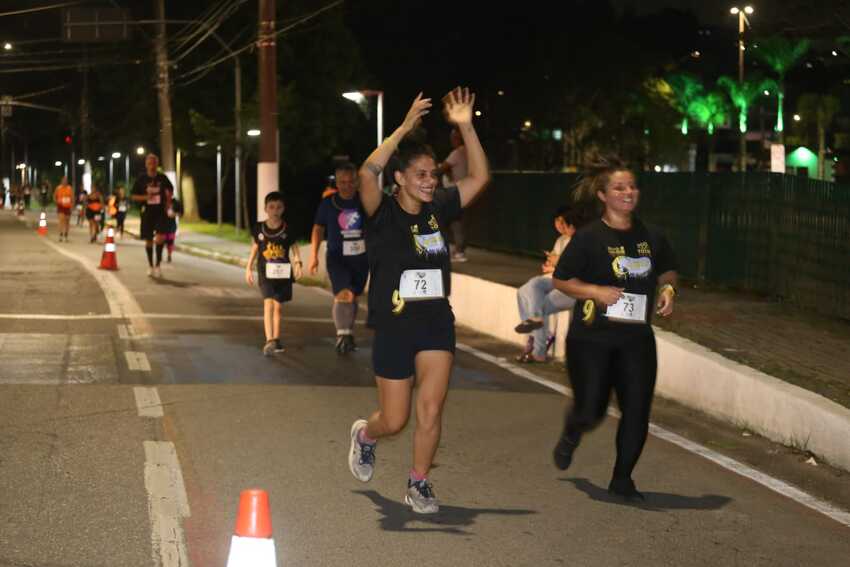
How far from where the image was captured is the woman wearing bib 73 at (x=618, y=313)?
770cm

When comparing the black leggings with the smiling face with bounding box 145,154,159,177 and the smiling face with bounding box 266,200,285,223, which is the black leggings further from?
the smiling face with bounding box 145,154,159,177

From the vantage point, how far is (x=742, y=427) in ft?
33.3

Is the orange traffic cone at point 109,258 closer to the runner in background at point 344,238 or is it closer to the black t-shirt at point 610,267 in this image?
the runner in background at point 344,238

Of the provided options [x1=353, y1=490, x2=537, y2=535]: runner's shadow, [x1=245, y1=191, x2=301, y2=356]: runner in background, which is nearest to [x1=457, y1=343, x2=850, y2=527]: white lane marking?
[x1=353, y1=490, x2=537, y2=535]: runner's shadow

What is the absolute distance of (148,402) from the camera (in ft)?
35.2

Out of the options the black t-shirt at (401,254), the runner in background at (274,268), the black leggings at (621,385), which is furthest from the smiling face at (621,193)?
the runner in background at (274,268)

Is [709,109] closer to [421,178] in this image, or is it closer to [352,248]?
[352,248]

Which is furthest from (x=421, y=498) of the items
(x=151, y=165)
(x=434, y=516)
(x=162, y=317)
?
(x=151, y=165)

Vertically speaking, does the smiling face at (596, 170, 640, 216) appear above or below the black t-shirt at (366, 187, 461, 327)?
above

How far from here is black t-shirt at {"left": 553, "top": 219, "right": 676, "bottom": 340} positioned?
7730 mm

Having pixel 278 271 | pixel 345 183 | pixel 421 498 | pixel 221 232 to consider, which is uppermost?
pixel 345 183

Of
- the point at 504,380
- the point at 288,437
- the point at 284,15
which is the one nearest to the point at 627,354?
the point at 288,437

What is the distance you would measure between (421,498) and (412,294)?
1021 mm

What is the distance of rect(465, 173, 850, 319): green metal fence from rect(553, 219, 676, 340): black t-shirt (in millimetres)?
7557
